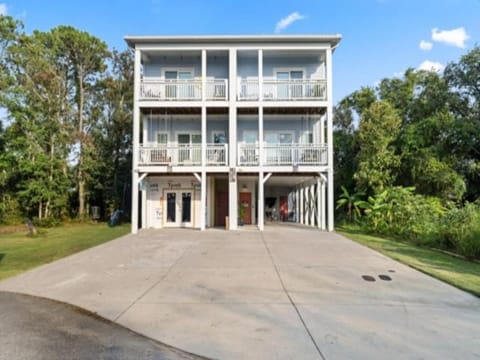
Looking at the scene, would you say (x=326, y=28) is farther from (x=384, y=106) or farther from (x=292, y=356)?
(x=292, y=356)

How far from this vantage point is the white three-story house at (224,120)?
17.5m

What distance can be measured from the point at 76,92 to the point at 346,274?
24.6 m

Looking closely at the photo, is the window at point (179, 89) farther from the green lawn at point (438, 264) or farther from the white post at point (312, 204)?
the green lawn at point (438, 264)

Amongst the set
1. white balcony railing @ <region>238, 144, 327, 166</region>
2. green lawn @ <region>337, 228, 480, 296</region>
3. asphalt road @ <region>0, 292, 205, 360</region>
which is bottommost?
green lawn @ <region>337, 228, 480, 296</region>

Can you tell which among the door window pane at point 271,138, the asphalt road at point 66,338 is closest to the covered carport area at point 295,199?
the door window pane at point 271,138

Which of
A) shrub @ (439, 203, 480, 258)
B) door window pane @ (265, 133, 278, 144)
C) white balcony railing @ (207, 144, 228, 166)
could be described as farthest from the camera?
door window pane @ (265, 133, 278, 144)

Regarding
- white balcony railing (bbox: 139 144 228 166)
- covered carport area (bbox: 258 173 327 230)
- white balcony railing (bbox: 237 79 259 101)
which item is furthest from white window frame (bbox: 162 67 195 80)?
covered carport area (bbox: 258 173 327 230)

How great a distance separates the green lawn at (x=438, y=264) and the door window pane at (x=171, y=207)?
1039 cm

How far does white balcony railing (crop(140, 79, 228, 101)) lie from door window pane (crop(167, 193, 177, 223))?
534cm

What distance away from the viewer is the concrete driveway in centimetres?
416

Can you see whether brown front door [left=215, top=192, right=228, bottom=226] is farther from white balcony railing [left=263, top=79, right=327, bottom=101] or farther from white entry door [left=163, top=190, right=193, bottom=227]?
white balcony railing [left=263, top=79, right=327, bottom=101]

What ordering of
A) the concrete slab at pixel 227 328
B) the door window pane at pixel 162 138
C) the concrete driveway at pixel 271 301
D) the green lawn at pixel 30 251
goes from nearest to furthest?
the concrete slab at pixel 227 328, the concrete driveway at pixel 271 301, the green lawn at pixel 30 251, the door window pane at pixel 162 138

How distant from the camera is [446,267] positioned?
29.7 ft

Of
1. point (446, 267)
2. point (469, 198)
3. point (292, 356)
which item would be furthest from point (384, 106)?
point (292, 356)
